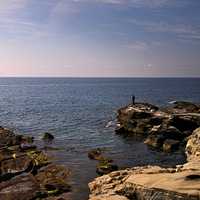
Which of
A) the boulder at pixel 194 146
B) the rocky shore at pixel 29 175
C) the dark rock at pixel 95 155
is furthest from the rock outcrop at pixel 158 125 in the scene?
the rocky shore at pixel 29 175

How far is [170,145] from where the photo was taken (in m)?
46.9

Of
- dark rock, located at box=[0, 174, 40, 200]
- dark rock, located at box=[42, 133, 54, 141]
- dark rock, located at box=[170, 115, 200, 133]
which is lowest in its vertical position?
dark rock, located at box=[0, 174, 40, 200]

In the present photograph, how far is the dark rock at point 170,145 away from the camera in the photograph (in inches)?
1833

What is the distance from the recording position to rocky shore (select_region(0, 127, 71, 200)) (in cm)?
2836

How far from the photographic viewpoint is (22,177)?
32.6m

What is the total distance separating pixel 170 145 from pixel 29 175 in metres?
20.5

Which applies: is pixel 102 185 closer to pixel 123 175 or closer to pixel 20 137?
pixel 123 175

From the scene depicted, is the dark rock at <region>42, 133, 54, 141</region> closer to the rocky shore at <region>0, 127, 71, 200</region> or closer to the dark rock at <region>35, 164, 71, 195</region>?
the rocky shore at <region>0, 127, 71, 200</region>

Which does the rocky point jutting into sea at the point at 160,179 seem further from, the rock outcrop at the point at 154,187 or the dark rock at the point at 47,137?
the dark rock at the point at 47,137

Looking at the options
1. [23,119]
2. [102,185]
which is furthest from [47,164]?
[23,119]

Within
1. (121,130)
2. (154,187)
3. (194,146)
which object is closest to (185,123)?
(121,130)

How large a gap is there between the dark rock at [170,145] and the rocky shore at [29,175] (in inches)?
600

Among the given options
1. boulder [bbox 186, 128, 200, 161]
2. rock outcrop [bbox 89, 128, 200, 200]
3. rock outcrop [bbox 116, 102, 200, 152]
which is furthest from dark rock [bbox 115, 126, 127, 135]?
rock outcrop [bbox 89, 128, 200, 200]

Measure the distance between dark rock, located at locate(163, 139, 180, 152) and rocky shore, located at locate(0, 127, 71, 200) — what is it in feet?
50.0
